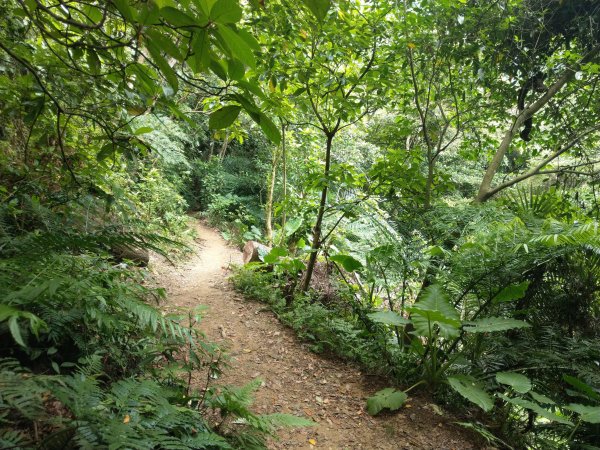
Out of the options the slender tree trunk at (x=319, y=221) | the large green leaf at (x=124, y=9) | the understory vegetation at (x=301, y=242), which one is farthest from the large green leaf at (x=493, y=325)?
the large green leaf at (x=124, y=9)

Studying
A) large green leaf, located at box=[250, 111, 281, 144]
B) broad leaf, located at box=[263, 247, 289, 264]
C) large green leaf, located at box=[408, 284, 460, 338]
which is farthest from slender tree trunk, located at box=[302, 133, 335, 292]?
large green leaf, located at box=[250, 111, 281, 144]

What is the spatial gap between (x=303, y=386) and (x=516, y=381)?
79.6 inches

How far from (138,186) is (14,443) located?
24.3 ft

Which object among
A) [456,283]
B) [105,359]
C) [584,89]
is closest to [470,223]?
[456,283]

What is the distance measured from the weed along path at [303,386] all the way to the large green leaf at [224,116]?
240 centimetres

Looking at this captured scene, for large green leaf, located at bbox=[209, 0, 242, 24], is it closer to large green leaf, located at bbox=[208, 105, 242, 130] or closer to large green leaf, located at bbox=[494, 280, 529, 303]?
large green leaf, located at bbox=[208, 105, 242, 130]

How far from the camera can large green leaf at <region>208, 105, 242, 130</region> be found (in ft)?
3.16

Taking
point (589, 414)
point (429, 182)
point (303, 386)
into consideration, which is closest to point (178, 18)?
point (589, 414)

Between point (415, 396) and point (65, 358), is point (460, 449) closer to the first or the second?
point (415, 396)

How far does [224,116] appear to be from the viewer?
98 cm

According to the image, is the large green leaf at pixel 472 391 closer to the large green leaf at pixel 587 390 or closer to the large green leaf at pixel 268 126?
the large green leaf at pixel 587 390

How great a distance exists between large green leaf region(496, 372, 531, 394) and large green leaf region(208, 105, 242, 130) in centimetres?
277

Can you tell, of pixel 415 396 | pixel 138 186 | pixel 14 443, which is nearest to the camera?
pixel 14 443

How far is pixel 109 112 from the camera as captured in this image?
8.23ft
